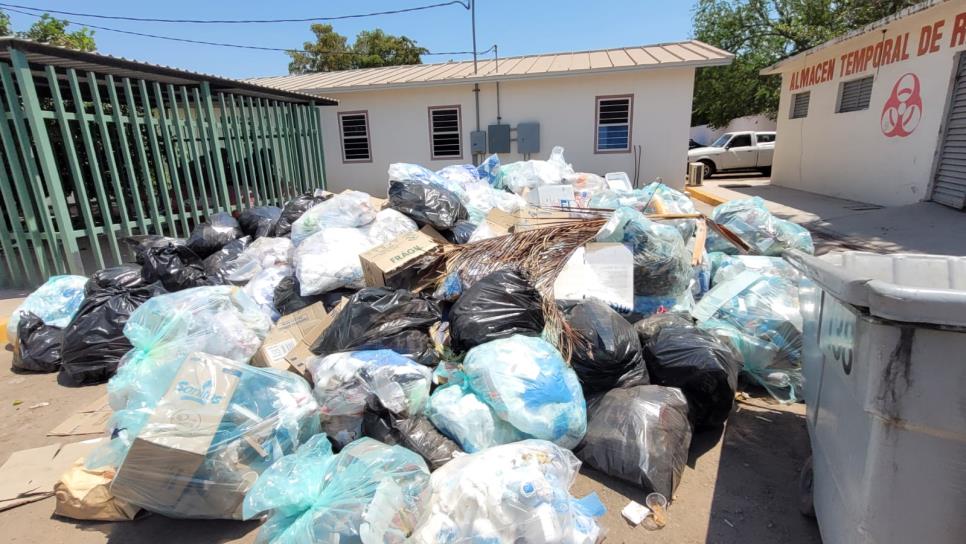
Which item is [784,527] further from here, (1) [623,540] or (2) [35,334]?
(2) [35,334]

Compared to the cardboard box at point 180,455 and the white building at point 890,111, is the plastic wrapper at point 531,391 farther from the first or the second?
the white building at point 890,111

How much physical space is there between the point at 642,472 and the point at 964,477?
118 cm

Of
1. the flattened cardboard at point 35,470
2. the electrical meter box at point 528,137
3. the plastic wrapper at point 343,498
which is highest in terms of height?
the electrical meter box at point 528,137

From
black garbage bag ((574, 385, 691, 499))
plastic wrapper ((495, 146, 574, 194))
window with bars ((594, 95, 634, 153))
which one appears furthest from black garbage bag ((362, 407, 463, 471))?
window with bars ((594, 95, 634, 153))

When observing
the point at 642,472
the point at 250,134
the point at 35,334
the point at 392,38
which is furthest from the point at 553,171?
the point at 392,38

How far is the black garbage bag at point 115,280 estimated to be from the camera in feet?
12.3

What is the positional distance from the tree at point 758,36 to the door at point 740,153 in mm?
4469

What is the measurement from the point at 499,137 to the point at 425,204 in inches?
275

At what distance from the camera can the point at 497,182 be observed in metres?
6.96

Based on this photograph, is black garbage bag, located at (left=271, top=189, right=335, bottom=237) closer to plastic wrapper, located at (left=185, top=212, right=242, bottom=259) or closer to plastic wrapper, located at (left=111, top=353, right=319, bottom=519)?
plastic wrapper, located at (left=185, top=212, right=242, bottom=259)

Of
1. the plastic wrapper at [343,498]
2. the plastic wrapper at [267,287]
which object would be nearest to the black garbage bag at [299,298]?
the plastic wrapper at [267,287]

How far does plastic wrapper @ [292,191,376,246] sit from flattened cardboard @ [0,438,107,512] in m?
2.16

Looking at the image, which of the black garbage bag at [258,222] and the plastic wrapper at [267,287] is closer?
the plastic wrapper at [267,287]

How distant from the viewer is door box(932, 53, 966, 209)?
20.5 feet
